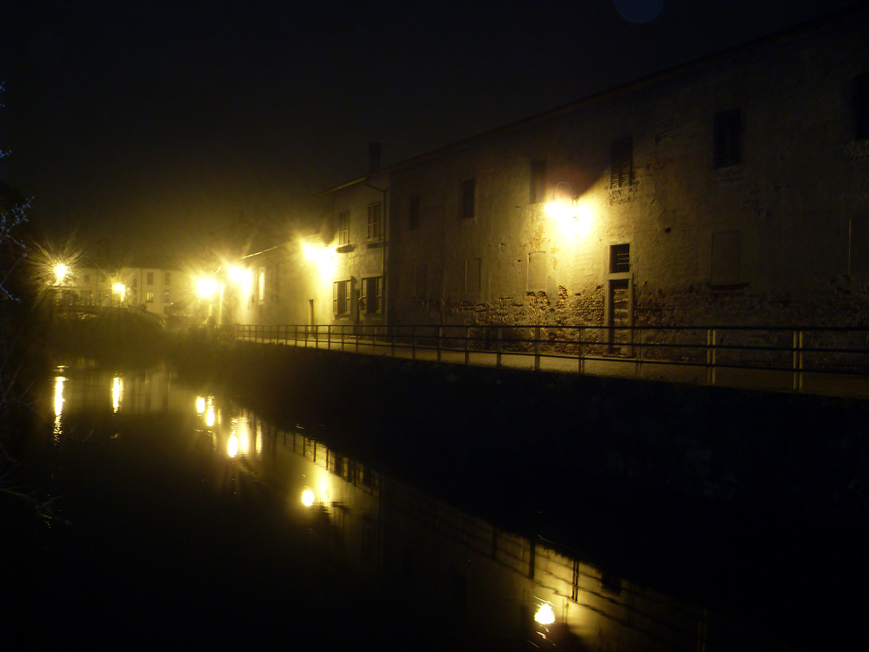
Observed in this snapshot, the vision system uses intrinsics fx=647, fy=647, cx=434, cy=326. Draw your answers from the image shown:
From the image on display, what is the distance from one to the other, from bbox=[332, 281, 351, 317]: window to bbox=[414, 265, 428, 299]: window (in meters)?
5.26

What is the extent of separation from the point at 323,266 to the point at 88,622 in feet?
83.7

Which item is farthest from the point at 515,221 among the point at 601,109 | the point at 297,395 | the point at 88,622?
the point at 88,622

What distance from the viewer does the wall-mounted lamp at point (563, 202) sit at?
1798 cm

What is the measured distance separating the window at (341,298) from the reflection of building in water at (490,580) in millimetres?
17986

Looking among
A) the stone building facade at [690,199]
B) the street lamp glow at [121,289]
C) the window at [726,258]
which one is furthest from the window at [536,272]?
the street lamp glow at [121,289]

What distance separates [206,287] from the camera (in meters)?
50.8

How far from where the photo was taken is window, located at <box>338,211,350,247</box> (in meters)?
29.0

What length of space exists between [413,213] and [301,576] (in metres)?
18.9

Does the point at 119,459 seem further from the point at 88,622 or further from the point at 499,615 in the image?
the point at 499,615

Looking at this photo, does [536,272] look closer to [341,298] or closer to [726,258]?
[726,258]

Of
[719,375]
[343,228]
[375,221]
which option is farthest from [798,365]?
[343,228]

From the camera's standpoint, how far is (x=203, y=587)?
22.7ft

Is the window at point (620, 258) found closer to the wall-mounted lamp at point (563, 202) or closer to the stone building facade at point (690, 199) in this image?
the stone building facade at point (690, 199)

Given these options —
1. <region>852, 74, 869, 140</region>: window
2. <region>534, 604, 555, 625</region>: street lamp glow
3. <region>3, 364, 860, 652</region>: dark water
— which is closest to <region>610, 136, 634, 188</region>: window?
<region>852, 74, 869, 140</region>: window
